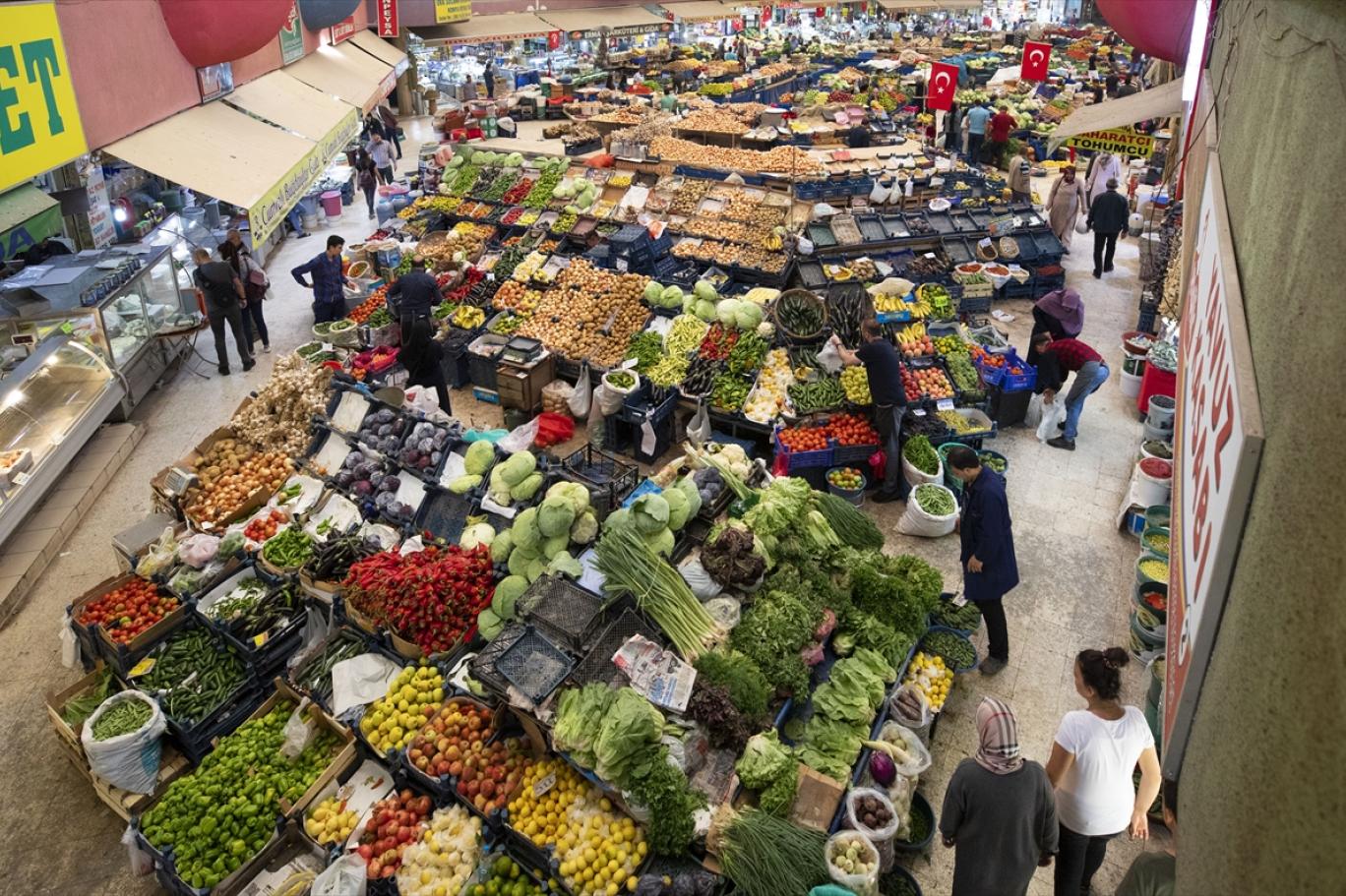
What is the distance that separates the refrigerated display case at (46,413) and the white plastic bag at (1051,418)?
9.33 m

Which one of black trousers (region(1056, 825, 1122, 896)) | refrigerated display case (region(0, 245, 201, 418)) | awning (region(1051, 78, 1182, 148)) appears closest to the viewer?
black trousers (region(1056, 825, 1122, 896))

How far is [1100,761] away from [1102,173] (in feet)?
40.4

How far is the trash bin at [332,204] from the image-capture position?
53.9 ft

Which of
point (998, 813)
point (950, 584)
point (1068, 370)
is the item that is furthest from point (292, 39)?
point (998, 813)

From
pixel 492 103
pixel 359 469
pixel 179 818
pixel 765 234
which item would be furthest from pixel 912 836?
pixel 492 103

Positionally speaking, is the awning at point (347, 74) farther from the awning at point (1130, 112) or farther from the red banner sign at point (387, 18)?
the awning at point (1130, 112)

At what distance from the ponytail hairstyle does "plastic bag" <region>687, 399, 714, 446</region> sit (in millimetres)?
4626

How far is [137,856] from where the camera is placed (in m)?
4.35

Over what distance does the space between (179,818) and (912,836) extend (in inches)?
157

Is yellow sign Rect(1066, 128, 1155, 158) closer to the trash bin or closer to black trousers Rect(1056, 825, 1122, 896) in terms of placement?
black trousers Rect(1056, 825, 1122, 896)

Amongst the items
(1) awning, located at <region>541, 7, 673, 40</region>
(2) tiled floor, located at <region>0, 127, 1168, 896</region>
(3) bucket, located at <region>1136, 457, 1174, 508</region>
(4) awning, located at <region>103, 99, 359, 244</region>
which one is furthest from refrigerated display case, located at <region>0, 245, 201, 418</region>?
(1) awning, located at <region>541, 7, 673, 40</region>

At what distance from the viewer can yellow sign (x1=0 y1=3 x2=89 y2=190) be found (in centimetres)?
538

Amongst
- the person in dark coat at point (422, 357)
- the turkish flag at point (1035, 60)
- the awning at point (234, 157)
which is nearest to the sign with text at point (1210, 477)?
the person in dark coat at point (422, 357)

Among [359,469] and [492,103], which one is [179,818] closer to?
[359,469]
